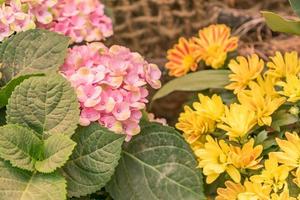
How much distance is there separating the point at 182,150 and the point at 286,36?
65cm

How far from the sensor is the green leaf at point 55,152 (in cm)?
91

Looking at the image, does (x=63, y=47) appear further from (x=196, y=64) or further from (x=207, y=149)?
(x=196, y=64)

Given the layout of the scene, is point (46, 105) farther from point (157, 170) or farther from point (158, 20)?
point (158, 20)

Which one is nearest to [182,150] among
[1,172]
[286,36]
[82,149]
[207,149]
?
[207,149]

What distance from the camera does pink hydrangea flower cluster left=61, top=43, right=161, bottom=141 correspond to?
97 cm

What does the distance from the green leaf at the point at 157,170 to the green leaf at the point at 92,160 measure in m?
0.07

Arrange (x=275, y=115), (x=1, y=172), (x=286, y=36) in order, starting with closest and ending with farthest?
(x=1, y=172), (x=275, y=115), (x=286, y=36)

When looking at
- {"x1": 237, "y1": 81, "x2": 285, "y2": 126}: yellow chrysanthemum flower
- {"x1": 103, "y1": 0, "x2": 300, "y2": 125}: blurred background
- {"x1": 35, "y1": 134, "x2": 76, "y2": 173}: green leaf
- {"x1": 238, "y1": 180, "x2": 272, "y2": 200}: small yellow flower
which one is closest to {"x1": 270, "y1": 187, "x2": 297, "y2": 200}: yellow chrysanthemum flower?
{"x1": 238, "y1": 180, "x2": 272, "y2": 200}: small yellow flower

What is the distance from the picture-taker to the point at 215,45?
124 cm

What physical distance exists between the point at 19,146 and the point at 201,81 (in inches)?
14.8

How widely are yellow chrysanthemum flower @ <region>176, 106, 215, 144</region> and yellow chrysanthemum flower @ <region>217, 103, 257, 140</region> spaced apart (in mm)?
35

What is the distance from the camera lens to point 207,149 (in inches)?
39.0

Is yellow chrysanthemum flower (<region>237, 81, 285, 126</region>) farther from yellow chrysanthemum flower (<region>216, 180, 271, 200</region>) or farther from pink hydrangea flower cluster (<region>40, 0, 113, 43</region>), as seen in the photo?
pink hydrangea flower cluster (<region>40, 0, 113, 43</region>)

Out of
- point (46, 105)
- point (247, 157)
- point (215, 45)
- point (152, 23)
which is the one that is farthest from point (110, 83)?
point (152, 23)
